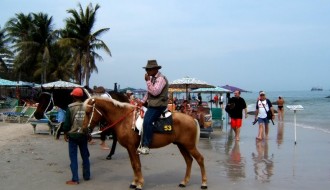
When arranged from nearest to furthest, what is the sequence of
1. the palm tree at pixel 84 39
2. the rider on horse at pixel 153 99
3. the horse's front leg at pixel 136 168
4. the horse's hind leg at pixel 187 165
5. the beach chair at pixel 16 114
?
the rider on horse at pixel 153 99 → the horse's front leg at pixel 136 168 → the horse's hind leg at pixel 187 165 → the beach chair at pixel 16 114 → the palm tree at pixel 84 39

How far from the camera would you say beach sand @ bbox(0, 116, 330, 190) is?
7.72 metres

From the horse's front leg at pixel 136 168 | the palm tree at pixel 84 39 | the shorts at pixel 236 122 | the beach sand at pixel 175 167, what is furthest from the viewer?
the palm tree at pixel 84 39

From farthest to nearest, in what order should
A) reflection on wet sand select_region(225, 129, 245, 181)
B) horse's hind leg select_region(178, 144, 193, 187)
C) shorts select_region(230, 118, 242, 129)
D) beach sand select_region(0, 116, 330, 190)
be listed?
shorts select_region(230, 118, 242, 129)
reflection on wet sand select_region(225, 129, 245, 181)
beach sand select_region(0, 116, 330, 190)
horse's hind leg select_region(178, 144, 193, 187)

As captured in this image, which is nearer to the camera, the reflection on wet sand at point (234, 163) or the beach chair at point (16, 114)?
the reflection on wet sand at point (234, 163)

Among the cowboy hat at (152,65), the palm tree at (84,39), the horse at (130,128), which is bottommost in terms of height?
the horse at (130,128)

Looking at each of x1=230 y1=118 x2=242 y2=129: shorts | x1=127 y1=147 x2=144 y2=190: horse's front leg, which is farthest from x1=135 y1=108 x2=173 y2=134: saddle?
x1=230 y1=118 x2=242 y2=129: shorts

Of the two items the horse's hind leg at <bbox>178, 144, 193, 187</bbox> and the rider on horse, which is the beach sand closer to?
the horse's hind leg at <bbox>178, 144, 193, 187</bbox>

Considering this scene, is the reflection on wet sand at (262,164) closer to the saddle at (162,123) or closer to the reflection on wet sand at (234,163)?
the reflection on wet sand at (234,163)

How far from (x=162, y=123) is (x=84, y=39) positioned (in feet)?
112

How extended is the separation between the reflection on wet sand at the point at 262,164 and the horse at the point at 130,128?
5.85 ft

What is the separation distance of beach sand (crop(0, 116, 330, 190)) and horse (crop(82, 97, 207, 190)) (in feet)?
2.02

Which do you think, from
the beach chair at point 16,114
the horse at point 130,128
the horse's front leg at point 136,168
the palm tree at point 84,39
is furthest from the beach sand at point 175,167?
the palm tree at point 84,39

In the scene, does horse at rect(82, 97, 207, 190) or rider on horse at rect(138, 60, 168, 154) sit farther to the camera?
horse at rect(82, 97, 207, 190)

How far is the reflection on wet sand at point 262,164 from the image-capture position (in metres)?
8.50
